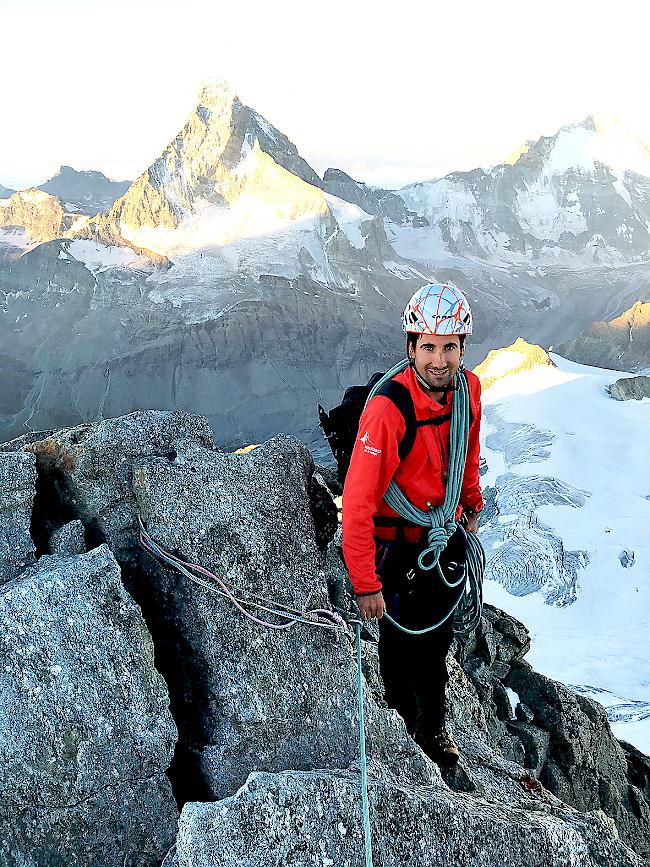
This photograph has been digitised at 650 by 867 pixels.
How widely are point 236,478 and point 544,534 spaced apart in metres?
53.3

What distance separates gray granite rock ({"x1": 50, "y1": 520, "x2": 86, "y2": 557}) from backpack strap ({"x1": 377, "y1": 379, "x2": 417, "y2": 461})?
105 inches

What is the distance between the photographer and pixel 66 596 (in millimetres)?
Answer: 4652

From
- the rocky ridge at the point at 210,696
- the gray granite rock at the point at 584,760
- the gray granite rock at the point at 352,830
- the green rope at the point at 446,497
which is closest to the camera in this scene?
the gray granite rock at the point at 352,830

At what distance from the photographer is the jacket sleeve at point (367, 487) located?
4.64 metres

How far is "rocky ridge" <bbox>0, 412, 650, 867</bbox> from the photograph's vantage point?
13.5ft

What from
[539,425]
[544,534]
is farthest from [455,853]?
[539,425]

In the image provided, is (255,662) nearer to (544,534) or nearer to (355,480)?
(355,480)

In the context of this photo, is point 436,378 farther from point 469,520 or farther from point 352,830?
point 352,830

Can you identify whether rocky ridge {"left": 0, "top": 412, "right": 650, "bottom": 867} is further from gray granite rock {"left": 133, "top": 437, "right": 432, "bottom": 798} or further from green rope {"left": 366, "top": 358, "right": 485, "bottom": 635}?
green rope {"left": 366, "top": 358, "right": 485, "bottom": 635}

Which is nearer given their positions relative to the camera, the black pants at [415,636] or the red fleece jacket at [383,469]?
the red fleece jacket at [383,469]

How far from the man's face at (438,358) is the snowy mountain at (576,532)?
2502cm

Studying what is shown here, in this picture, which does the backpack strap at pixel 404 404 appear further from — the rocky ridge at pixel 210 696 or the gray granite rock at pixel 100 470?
the gray granite rock at pixel 100 470

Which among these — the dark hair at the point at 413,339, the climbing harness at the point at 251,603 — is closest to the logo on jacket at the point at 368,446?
the dark hair at the point at 413,339

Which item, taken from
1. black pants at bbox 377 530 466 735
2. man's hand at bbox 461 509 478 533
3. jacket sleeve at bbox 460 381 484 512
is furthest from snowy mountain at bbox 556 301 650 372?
black pants at bbox 377 530 466 735
